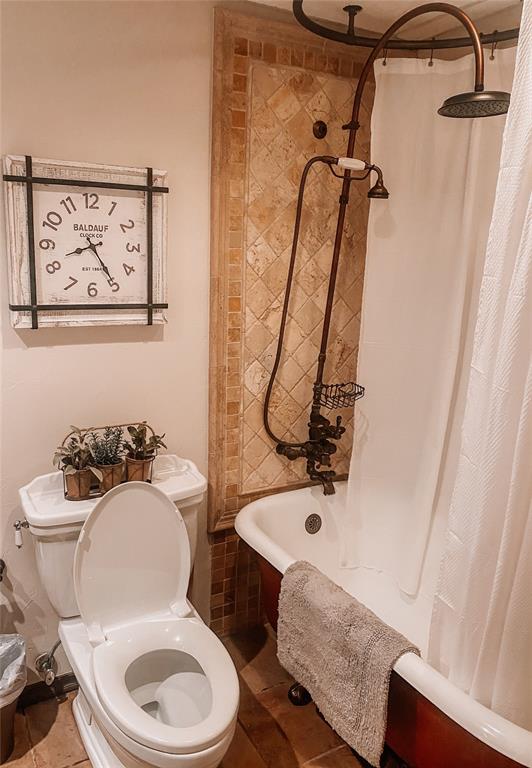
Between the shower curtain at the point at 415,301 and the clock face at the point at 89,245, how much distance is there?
895mm

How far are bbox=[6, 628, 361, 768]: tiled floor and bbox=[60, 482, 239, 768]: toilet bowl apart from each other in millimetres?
99

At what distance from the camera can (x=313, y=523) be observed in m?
2.60

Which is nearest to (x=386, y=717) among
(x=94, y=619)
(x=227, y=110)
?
(x=94, y=619)

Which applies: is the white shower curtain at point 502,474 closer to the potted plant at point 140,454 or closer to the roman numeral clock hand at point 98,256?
the potted plant at point 140,454

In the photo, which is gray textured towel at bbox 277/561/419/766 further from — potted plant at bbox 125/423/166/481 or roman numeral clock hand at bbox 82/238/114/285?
roman numeral clock hand at bbox 82/238/114/285

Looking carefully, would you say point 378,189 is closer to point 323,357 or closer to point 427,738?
point 323,357

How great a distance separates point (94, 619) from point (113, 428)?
2.06ft

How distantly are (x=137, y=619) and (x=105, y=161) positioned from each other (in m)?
1.50

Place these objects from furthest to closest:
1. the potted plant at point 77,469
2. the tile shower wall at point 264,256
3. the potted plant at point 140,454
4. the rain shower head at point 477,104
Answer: the tile shower wall at point 264,256 → the potted plant at point 140,454 → the potted plant at point 77,469 → the rain shower head at point 477,104


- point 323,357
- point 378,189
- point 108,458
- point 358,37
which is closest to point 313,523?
point 323,357

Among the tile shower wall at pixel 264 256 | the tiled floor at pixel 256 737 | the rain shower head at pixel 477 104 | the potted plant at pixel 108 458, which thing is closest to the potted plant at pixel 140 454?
the potted plant at pixel 108 458

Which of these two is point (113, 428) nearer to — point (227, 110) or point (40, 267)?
point (40, 267)

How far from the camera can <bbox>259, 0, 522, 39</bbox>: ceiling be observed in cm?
209

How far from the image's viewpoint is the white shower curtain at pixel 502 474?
1387 millimetres
